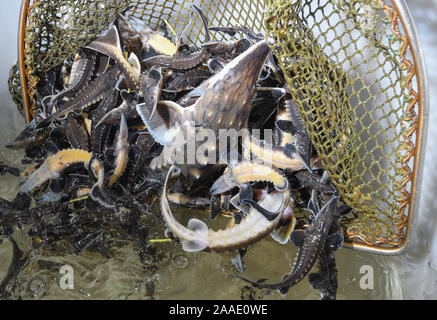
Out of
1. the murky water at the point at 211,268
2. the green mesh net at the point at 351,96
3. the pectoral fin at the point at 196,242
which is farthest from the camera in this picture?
the murky water at the point at 211,268

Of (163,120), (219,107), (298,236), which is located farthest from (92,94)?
(298,236)

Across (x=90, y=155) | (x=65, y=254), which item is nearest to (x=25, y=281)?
(x=65, y=254)

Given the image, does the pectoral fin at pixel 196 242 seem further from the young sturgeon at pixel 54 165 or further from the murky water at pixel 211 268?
the young sturgeon at pixel 54 165

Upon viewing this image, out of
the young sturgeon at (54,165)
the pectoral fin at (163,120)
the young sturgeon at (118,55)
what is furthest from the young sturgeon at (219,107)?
the young sturgeon at (54,165)

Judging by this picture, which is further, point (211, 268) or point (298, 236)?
point (211, 268)

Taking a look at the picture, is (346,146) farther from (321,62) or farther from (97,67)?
(97,67)

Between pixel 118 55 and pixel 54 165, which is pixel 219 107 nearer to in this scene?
pixel 118 55

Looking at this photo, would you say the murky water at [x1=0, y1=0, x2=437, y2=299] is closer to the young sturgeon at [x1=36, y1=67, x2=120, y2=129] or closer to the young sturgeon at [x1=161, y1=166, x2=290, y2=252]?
the young sturgeon at [x1=161, y1=166, x2=290, y2=252]
